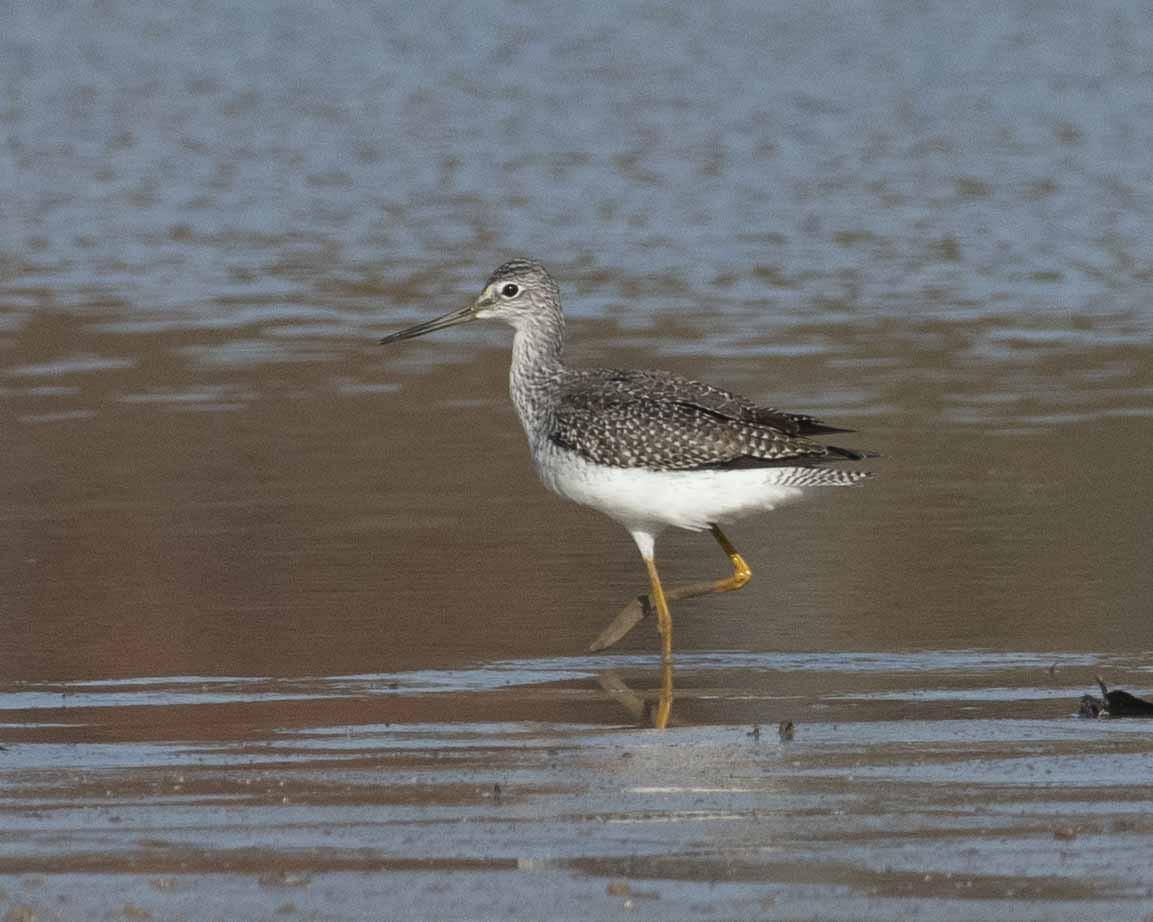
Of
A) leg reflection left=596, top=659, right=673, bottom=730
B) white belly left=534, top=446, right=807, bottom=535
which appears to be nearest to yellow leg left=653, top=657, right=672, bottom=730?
leg reflection left=596, top=659, right=673, bottom=730

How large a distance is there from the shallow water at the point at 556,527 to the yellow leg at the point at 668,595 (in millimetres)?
122

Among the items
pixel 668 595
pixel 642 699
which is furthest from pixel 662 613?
pixel 642 699

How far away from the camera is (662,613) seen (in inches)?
369

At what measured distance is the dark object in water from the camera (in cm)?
764

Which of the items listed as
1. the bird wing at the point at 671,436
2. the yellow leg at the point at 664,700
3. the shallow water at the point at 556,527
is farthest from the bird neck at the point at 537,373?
the yellow leg at the point at 664,700

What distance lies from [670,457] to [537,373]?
1.14 m

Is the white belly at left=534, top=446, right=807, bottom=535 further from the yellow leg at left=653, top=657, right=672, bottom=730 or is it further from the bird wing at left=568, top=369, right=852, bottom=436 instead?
the yellow leg at left=653, top=657, right=672, bottom=730

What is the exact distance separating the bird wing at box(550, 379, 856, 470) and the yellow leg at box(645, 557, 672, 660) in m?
0.45

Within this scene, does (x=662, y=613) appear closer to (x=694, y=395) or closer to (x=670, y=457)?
(x=670, y=457)

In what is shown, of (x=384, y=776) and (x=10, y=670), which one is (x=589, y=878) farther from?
(x=10, y=670)

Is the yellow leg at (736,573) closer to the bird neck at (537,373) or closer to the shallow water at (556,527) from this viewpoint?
the shallow water at (556,527)

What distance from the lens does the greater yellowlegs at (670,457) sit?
9.34m

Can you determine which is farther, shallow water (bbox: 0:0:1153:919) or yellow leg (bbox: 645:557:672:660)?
yellow leg (bbox: 645:557:672:660)

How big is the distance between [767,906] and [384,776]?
5.77 feet
